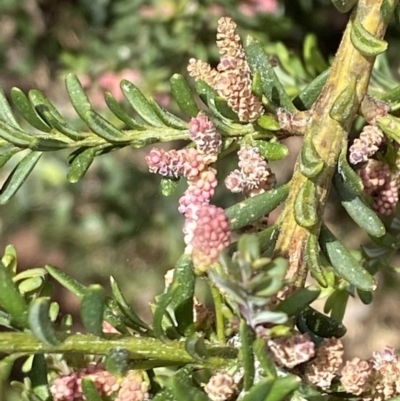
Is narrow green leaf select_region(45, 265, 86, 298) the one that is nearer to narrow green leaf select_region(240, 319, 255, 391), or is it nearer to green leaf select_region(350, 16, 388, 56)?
narrow green leaf select_region(240, 319, 255, 391)

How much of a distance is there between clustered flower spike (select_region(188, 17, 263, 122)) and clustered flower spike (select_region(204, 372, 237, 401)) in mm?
257

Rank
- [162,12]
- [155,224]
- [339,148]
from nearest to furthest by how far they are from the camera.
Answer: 1. [339,148]
2. [162,12]
3. [155,224]

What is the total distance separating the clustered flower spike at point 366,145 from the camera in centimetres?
69

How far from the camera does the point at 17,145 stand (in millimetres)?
749

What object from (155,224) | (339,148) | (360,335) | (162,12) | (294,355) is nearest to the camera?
(294,355)

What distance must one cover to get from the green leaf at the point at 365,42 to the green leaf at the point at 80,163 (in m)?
0.29

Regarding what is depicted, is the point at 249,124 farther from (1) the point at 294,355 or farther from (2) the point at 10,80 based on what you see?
(2) the point at 10,80

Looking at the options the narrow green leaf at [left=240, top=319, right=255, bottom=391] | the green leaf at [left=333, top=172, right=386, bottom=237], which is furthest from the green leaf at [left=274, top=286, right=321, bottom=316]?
the green leaf at [left=333, top=172, right=386, bottom=237]

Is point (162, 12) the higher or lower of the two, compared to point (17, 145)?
higher

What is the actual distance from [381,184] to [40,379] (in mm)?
391

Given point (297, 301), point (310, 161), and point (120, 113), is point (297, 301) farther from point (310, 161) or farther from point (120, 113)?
point (120, 113)

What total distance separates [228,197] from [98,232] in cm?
48

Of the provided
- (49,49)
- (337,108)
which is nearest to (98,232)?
(49,49)

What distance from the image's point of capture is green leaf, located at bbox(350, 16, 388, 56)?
652 millimetres
